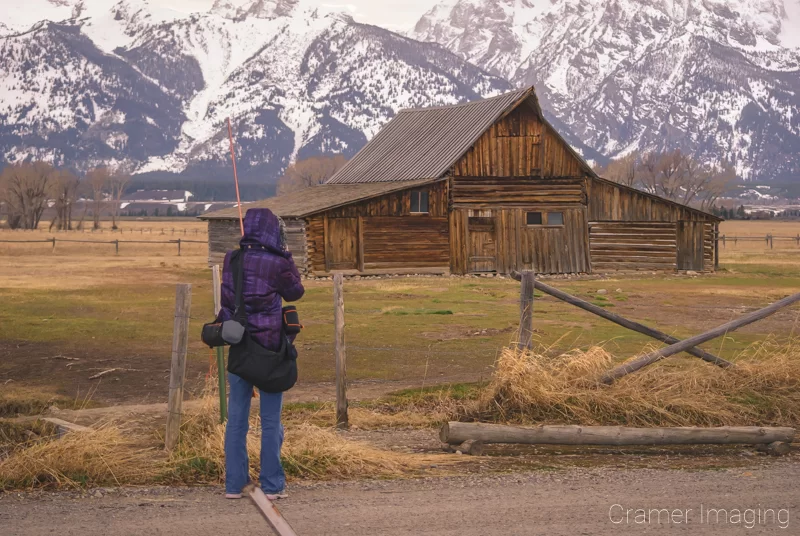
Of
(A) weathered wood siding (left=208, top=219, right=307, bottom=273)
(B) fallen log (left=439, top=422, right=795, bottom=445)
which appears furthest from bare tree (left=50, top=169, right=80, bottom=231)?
(B) fallen log (left=439, top=422, right=795, bottom=445)

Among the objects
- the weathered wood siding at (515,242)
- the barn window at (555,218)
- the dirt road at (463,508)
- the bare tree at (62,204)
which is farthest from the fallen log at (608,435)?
the bare tree at (62,204)

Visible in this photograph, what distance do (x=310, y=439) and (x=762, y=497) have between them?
3.62 metres

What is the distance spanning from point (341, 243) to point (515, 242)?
668 cm

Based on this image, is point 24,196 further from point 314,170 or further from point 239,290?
point 239,290

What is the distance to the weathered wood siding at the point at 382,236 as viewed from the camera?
3772 centimetres

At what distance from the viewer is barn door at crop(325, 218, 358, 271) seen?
37.7 m

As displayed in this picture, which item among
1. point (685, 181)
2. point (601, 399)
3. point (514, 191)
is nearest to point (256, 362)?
point (601, 399)

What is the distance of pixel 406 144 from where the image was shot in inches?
1828

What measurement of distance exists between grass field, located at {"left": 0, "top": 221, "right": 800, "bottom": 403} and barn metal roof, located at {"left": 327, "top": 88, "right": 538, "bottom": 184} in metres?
5.43

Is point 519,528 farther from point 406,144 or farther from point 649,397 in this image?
point 406,144

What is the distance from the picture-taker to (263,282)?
7.81m

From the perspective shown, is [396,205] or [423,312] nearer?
[423,312]

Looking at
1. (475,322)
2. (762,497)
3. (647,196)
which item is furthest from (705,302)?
(762,497)

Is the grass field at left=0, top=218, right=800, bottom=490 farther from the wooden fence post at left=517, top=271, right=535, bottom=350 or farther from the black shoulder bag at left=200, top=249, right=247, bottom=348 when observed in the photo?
the black shoulder bag at left=200, top=249, right=247, bottom=348
